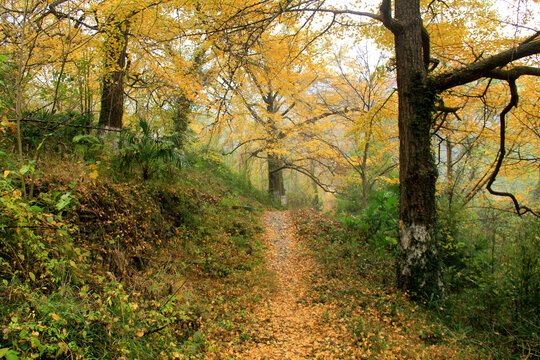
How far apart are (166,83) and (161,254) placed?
4940mm

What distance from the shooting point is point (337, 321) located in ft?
13.8

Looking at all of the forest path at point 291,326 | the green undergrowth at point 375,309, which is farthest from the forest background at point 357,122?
the forest path at point 291,326

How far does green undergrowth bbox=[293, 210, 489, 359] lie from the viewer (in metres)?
3.44

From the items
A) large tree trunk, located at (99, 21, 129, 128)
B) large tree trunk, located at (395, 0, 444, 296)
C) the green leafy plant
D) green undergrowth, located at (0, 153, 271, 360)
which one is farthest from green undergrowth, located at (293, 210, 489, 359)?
large tree trunk, located at (99, 21, 129, 128)

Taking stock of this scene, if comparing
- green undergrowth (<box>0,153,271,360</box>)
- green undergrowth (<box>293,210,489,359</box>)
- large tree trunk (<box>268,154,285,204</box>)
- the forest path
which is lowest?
the forest path

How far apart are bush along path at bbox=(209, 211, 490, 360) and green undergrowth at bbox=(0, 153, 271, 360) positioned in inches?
16.2

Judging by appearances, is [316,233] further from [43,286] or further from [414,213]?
[43,286]

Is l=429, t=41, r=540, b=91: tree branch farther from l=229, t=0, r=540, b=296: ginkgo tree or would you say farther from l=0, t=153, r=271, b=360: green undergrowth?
l=0, t=153, r=271, b=360: green undergrowth

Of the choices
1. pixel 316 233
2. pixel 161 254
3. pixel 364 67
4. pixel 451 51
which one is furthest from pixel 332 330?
pixel 364 67

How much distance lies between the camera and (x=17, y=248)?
266cm

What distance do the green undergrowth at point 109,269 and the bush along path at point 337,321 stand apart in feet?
1.35

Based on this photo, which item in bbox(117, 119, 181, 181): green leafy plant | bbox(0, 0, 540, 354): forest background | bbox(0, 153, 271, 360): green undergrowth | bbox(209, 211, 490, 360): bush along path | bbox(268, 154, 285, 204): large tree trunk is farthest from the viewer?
bbox(268, 154, 285, 204): large tree trunk

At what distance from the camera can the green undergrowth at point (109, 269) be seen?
2279mm

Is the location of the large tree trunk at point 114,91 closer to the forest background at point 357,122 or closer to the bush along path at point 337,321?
the forest background at point 357,122
